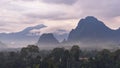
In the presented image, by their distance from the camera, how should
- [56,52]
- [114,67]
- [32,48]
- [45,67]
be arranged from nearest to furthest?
1. [45,67]
2. [114,67]
3. [56,52]
4. [32,48]

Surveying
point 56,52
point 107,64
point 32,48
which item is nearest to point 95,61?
point 107,64

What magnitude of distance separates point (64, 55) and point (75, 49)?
8.85 metres

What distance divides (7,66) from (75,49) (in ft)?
62.1

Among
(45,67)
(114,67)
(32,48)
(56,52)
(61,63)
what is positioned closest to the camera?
(45,67)

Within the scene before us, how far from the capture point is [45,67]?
54.2 m

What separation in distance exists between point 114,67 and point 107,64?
321cm

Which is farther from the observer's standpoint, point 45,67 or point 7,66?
point 7,66

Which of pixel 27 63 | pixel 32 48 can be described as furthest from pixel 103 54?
pixel 32 48

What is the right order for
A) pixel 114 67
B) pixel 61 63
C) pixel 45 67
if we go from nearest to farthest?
pixel 45 67
pixel 114 67
pixel 61 63

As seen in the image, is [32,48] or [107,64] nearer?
[107,64]

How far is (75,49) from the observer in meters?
77.9

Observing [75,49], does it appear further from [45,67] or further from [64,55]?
[45,67]

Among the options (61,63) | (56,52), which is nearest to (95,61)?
(61,63)

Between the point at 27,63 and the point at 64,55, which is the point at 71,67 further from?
the point at 27,63
